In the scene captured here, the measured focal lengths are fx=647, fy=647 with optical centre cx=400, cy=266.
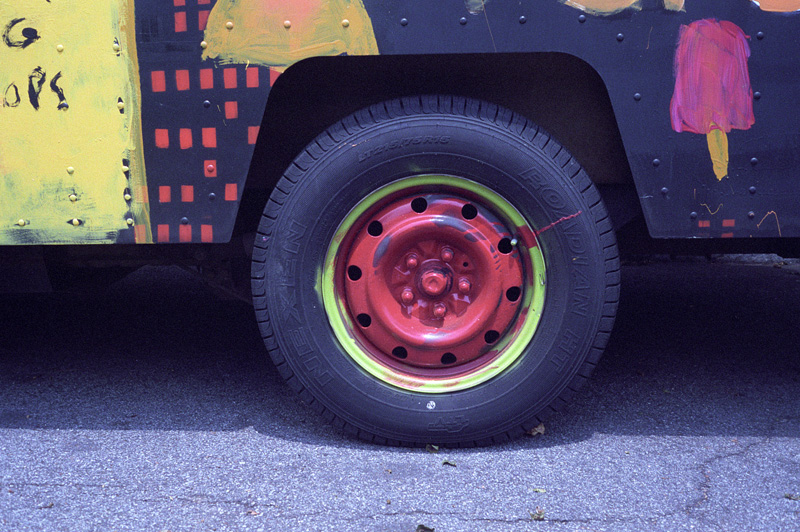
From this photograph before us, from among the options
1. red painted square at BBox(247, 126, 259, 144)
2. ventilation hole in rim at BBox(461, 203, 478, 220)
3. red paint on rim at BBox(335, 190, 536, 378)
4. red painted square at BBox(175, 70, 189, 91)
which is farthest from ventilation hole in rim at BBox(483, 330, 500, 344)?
red painted square at BBox(175, 70, 189, 91)

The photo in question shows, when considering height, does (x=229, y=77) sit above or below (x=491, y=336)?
above

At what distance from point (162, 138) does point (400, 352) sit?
0.93 meters

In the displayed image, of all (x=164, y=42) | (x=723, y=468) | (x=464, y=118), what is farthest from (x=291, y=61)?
(x=723, y=468)

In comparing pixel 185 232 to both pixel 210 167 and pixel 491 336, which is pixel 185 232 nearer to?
pixel 210 167

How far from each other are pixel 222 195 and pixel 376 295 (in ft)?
1.73

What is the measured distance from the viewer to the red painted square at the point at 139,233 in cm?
187

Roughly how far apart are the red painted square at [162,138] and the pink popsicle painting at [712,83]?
55.0 inches

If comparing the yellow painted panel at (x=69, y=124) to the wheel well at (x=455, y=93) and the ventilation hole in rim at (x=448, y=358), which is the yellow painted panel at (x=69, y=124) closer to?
the wheel well at (x=455, y=93)

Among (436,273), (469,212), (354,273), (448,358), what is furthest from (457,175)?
(448,358)

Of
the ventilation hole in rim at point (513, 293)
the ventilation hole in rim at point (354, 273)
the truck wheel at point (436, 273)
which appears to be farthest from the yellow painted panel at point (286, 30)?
the ventilation hole in rim at point (513, 293)

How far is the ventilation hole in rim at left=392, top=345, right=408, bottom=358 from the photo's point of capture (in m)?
1.95

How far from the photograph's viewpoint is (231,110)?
1807 millimetres

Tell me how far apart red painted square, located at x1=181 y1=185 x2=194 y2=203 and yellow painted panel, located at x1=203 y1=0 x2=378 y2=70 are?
370 millimetres

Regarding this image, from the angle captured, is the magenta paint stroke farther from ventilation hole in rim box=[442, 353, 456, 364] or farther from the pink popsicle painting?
ventilation hole in rim box=[442, 353, 456, 364]
